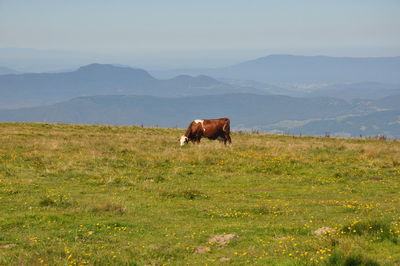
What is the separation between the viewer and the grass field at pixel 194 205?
979cm

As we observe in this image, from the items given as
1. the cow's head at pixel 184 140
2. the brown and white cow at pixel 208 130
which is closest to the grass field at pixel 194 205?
the cow's head at pixel 184 140

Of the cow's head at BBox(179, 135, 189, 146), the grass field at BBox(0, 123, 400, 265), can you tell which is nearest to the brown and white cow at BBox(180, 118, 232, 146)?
the cow's head at BBox(179, 135, 189, 146)

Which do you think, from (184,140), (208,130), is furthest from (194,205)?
(208,130)

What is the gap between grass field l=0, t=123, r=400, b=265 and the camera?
9.79 meters

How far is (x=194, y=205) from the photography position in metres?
15.7

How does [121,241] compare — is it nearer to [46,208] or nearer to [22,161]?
[46,208]

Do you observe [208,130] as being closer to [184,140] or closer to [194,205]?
[184,140]

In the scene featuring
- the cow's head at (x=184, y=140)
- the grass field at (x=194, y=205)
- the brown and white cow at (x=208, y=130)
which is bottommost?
the grass field at (x=194, y=205)

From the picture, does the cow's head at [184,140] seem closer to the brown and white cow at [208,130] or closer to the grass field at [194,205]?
the brown and white cow at [208,130]

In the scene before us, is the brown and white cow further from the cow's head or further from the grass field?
the grass field

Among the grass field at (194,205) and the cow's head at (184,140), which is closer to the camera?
the grass field at (194,205)

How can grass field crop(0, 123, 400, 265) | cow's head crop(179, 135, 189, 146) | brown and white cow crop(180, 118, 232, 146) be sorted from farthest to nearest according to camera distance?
brown and white cow crop(180, 118, 232, 146), cow's head crop(179, 135, 189, 146), grass field crop(0, 123, 400, 265)

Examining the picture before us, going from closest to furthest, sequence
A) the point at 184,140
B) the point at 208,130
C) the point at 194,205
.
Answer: the point at 194,205 < the point at 184,140 < the point at 208,130

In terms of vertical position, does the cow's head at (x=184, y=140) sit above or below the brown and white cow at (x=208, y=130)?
below
